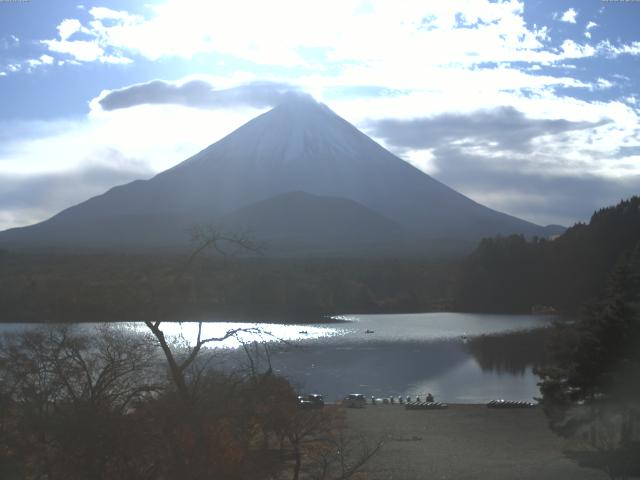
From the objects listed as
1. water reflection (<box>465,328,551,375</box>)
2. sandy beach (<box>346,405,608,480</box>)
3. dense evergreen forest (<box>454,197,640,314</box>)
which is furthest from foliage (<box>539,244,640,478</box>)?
Result: dense evergreen forest (<box>454,197,640,314</box>)

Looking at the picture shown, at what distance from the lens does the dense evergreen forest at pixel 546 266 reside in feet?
161

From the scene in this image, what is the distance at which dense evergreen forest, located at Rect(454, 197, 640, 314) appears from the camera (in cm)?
4897

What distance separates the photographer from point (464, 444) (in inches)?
546

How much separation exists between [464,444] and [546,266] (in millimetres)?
40029

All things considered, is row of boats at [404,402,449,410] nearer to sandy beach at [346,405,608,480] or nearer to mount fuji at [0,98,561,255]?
sandy beach at [346,405,608,480]

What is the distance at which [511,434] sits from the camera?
1451cm

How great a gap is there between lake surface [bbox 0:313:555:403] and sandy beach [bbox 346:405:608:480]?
222 cm

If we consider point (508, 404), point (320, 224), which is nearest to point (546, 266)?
point (508, 404)

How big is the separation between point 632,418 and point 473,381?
1318 centimetres

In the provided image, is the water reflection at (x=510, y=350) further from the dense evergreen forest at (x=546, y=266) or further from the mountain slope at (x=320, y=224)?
the mountain slope at (x=320, y=224)

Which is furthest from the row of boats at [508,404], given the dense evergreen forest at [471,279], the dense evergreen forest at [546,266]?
the dense evergreen forest at [546,266]

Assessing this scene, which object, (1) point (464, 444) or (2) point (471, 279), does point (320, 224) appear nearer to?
(2) point (471, 279)

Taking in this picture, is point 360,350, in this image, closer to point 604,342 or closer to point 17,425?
point 604,342

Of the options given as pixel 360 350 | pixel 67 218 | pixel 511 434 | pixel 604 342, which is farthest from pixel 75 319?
pixel 67 218
